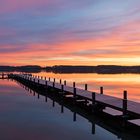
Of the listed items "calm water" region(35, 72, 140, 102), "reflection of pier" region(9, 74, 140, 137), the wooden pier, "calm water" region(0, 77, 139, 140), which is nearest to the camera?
"calm water" region(0, 77, 139, 140)

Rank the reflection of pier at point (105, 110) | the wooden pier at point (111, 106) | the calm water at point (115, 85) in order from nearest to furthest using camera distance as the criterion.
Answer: the reflection of pier at point (105, 110)
the wooden pier at point (111, 106)
the calm water at point (115, 85)

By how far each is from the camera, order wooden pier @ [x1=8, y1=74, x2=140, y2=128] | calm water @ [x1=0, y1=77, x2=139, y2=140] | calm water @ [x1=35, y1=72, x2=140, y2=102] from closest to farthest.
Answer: calm water @ [x1=0, y1=77, x2=139, y2=140], wooden pier @ [x1=8, y1=74, x2=140, y2=128], calm water @ [x1=35, y1=72, x2=140, y2=102]

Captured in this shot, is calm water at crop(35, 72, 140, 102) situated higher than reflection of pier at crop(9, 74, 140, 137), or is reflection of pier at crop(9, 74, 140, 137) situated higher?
reflection of pier at crop(9, 74, 140, 137)

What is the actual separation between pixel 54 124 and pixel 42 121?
1.28 meters

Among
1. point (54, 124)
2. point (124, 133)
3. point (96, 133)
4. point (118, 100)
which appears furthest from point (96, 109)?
point (124, 133)

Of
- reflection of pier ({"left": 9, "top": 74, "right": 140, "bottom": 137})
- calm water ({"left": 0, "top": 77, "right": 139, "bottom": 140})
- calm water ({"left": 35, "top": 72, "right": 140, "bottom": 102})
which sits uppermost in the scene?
reflection of pier ({"left": 9, "top": 74, "right": 140, "bottom": 137})

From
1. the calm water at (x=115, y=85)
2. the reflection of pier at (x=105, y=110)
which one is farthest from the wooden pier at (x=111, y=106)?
the calm water at (x=115, y=85)

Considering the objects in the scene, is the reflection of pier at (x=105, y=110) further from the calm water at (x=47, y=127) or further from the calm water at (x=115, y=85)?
the calm water at (x=115, y=85)

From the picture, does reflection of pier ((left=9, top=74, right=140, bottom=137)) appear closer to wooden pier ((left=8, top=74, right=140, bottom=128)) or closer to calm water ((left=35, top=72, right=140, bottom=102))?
wooden pier ((left=8, top=74, right=140, bottom=128))

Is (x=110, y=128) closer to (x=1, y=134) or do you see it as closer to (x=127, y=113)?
(x=127, y=113)

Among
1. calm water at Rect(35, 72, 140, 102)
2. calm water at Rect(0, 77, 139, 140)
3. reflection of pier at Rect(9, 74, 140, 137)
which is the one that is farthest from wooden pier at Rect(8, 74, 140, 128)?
calm water at Rect(35, 72, 140, 102)

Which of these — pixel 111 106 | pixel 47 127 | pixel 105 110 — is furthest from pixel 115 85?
pixel 47 127

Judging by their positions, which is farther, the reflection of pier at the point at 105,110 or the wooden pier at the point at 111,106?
the wooden pier at the point at 111,106

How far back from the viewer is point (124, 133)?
650 inches
